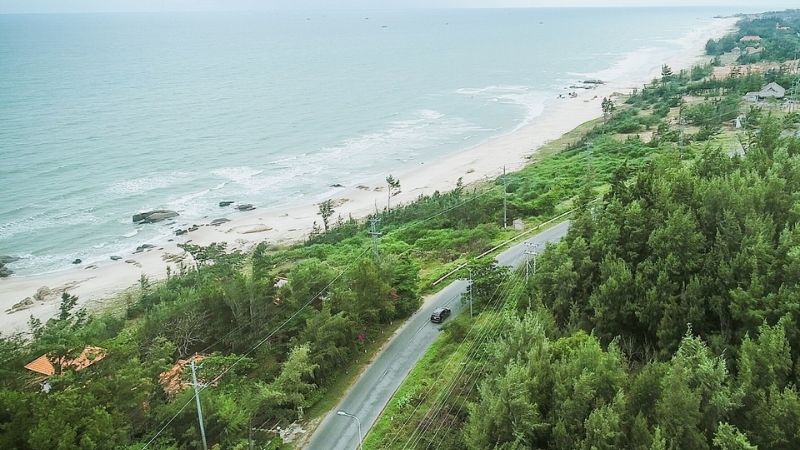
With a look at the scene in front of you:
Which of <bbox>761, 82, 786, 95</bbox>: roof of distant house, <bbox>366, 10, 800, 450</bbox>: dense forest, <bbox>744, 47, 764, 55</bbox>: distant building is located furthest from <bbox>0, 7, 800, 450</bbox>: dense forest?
<bbox>744, 47, 764, 55</bbox>: distant building

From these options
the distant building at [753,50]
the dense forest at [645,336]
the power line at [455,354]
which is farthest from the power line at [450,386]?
the distant building at [753,50]

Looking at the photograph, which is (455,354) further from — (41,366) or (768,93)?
(768,93)

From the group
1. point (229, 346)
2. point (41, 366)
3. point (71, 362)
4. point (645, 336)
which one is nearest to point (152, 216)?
point (229, 346)

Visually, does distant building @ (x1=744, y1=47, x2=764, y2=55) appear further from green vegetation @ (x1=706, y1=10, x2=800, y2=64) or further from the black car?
the black car

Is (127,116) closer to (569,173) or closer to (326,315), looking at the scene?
(569,173)

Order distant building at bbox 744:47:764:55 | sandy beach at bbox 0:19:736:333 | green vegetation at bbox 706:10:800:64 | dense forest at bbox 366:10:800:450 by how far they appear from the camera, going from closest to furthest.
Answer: dense forest at bbox 366:10:800:450
sandy beach at bbox 0:19:736:333
green vegetation at bbox 706:10:800:64
distant building at bbox 744:47:764:55

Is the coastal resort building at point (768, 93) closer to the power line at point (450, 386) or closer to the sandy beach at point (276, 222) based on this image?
the sandy beach at point (276, 222)
